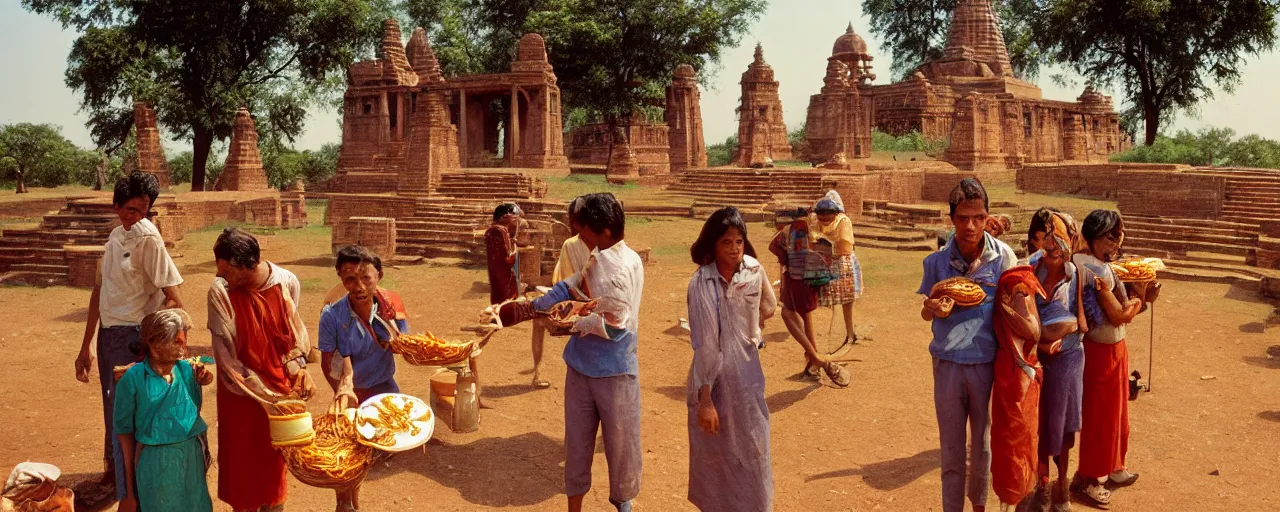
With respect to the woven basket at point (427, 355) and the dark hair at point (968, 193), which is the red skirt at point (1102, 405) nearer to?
the dark hair at point (968, 193)

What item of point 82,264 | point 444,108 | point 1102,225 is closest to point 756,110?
point 444,108

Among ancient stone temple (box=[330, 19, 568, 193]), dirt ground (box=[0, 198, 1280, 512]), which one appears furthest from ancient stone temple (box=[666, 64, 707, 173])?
dirt ground (box=[0, 198, 1280, 512])

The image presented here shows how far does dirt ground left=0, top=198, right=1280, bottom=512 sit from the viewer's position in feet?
15.8

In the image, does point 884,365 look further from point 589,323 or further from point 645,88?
point 645,88

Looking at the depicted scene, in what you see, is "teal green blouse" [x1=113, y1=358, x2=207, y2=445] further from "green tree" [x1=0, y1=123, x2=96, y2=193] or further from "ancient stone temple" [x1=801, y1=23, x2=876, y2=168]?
"green tree" [x1=0, y1=123, x2=96, y2=193]

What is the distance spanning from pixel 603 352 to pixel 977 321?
1.53m

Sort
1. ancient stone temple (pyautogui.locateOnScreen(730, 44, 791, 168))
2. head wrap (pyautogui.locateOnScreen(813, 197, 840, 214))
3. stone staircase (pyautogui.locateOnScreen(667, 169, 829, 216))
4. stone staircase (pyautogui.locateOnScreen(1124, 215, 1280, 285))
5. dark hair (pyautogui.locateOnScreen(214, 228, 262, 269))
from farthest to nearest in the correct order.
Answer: ancient stone temple (pyautogui.locateOnScreen(730, 44, 791, 168)) < stone staircase (pyautogui.locateOnScreen(667, 169, 829, 216)) < stone staircase (pyautogui.locateOnScreen(1124, 215, 1280, 285)) < head wrap (pyautogui.locateOnScreen(813, 197, 840, 214)) < dark hair (pyautogui.locateOnScreen(214, 228, 262, 269))

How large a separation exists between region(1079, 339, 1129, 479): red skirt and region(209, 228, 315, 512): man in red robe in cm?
354

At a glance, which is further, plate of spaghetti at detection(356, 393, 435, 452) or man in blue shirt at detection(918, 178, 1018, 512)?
man in blue shirt at detection(918, 178, 1018, 512)

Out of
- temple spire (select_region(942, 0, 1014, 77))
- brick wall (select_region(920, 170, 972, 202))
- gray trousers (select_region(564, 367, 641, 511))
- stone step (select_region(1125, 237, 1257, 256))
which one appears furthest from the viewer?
temple spire (select_region(942, 0, 1014, 77))

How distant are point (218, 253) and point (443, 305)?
6.87 meters

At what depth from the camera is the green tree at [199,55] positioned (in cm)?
2680

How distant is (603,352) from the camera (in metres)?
3.97

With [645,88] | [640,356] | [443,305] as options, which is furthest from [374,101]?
[640,356]
